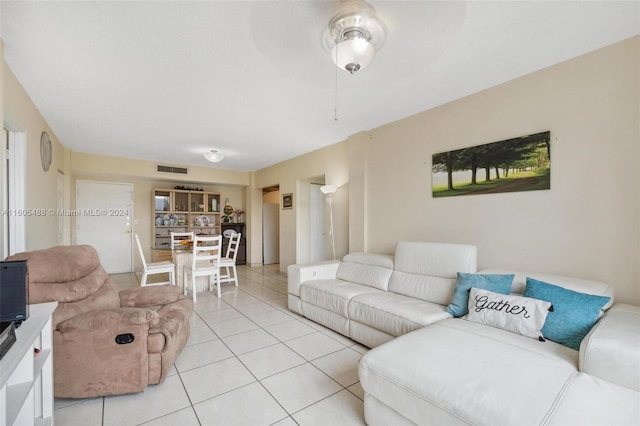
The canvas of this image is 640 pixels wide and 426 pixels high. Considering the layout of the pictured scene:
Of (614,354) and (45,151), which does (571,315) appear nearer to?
(614,354)

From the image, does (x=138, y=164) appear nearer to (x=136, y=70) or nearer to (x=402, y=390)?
(x=136, y=70)

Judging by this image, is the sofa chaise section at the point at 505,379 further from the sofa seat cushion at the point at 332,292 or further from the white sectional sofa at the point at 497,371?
the sofa seat cushion at the point at 332,292

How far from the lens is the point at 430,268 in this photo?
2.68 metres

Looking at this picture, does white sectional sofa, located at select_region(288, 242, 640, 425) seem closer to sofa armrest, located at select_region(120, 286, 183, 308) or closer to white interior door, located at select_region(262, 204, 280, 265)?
sofa armrest, located at select_region(120, 286, 183, 308)

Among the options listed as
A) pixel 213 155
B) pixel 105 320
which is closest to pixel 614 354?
pixel 105 320

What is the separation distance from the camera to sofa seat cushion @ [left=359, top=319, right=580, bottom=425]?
3.71 feet

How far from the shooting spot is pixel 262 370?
2131mm

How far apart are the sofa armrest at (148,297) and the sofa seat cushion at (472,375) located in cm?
187

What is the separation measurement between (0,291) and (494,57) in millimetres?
3280

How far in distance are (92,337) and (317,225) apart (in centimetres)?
419

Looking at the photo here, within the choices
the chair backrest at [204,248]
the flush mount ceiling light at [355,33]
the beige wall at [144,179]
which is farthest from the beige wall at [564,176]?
the beige wall at [144,179]

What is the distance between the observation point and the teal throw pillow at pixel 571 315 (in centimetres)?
162

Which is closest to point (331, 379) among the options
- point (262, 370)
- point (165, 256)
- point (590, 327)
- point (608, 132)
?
point (262, 370)

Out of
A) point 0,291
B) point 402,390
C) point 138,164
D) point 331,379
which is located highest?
point 138,164
